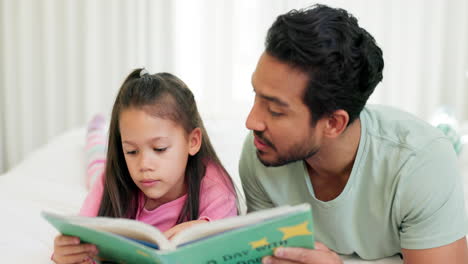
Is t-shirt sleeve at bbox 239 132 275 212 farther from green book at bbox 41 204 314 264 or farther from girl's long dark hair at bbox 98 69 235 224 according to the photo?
green book at bbox 41 204 314 264

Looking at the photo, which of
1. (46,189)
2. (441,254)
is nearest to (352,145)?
(441,254)

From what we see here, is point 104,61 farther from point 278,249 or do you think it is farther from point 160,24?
point 278,249

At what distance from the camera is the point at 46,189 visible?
2086 millimetres

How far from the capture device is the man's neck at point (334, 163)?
1.41 metres

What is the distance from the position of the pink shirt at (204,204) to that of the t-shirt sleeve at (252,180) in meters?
0.05

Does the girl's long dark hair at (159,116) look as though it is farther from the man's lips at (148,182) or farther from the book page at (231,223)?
the book page at (231,223)

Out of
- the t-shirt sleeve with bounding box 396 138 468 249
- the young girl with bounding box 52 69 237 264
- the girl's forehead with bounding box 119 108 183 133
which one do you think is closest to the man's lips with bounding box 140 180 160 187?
the young girl with bounding box 52 69 237 264

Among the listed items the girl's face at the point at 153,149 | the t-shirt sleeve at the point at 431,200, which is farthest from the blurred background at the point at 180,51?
the t-shirt sleeve at the point at 431,200

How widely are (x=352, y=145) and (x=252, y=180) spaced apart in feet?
1.03

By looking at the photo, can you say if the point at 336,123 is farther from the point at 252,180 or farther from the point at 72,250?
the point at 72,250

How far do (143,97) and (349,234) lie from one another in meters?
0.65

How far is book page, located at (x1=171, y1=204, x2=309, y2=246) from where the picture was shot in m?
1.01

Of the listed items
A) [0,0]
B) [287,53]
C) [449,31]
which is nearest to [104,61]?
[0,0]

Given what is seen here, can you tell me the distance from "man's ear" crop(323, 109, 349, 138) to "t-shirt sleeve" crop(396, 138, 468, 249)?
0.18m
